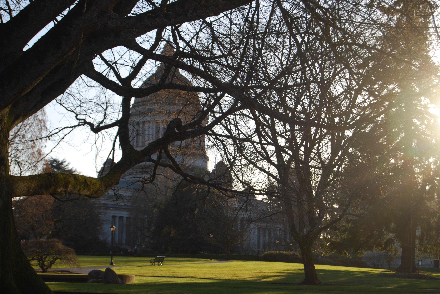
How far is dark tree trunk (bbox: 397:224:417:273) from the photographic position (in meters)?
35.0

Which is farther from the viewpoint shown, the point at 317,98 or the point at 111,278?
the point at 111,278

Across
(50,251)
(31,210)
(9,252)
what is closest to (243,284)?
(50,251)

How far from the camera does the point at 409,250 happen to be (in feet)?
125

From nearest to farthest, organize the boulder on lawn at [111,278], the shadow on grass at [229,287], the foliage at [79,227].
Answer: the shadow on grass at [229,287]
the boulder on lawn at [111,278]
the foliage at [79,227]

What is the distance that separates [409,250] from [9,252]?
1352 inches

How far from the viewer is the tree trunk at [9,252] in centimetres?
856

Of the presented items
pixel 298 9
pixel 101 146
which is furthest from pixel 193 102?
pixel 298 9

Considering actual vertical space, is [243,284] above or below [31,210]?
below

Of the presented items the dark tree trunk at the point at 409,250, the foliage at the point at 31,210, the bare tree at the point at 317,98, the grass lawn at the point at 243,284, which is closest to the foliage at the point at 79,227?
the foliage at the point at 31,210

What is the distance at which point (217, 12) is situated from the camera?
894 centimetres

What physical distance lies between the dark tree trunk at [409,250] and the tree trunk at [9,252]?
97.6 ft

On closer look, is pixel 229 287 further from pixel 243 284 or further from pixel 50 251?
pixel 50 251

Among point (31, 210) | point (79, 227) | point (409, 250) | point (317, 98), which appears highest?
point (317, 98)

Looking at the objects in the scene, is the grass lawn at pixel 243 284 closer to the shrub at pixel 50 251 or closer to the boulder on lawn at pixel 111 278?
the boulder on lawn at pixel 111 278
